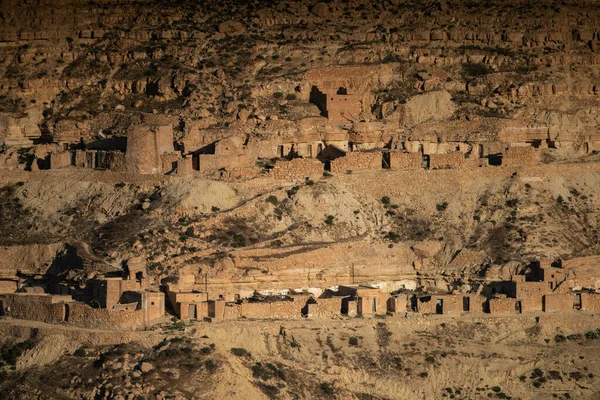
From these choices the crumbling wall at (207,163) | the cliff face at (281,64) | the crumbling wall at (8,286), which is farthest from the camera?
the cliff face at (281,64)

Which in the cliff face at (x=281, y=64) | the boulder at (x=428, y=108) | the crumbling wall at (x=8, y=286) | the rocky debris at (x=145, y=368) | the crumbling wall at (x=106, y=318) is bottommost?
the rocky debris at (x=145, y=368)

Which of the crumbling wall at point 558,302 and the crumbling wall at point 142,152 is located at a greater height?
the crumbling wall at point 142,152

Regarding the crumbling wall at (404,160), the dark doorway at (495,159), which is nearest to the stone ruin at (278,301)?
the crumbling wall at (404,160)

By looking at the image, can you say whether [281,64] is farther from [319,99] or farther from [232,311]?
[232,311]

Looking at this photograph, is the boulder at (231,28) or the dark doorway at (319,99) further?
the boulder at (231,28)

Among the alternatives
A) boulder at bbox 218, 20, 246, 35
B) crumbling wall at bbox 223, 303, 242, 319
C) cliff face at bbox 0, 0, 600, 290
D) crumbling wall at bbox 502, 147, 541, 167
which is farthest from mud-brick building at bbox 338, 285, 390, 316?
boulder at bbox 218, 20, 246, 35

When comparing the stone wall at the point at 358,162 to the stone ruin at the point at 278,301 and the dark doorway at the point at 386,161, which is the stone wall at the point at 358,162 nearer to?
the dark doorway at the point at 386,161

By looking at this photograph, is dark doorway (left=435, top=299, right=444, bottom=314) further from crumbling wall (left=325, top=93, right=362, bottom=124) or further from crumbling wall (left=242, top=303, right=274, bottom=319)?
crumbling wall (left=325, top=93, right=362, bottom=124)
